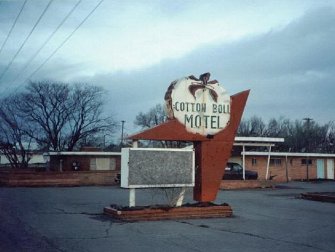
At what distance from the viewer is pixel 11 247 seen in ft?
29.9

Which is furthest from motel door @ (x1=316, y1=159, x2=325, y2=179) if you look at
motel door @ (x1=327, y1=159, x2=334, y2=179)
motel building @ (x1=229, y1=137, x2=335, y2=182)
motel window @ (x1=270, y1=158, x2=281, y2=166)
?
motel window @ (x1=270, y1=158, x2=281, y2=166)

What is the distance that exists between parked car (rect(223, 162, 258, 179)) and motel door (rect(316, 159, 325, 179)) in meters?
10.8

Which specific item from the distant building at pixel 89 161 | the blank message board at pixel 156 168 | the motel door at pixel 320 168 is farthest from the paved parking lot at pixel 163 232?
the motel door at pixel 320 168

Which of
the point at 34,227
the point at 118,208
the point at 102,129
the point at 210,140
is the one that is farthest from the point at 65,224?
the point at 102,129

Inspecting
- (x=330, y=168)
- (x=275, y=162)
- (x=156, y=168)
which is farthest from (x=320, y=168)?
(x=156, y=168)

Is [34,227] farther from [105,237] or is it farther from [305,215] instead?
[305,215]

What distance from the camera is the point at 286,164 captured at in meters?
44.6

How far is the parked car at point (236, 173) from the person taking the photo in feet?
123

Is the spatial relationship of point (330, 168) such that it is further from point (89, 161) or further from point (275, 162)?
point (89, 161)

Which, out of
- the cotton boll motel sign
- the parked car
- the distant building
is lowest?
the parked car

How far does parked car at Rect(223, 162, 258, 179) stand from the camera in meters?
37.6

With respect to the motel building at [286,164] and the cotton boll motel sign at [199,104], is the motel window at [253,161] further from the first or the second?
the cotton boll motel sign at [199,104]

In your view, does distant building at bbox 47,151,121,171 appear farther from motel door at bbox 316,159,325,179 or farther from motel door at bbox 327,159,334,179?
motel door at bbox 327,159,334,179

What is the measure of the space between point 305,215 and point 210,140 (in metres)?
4.47
